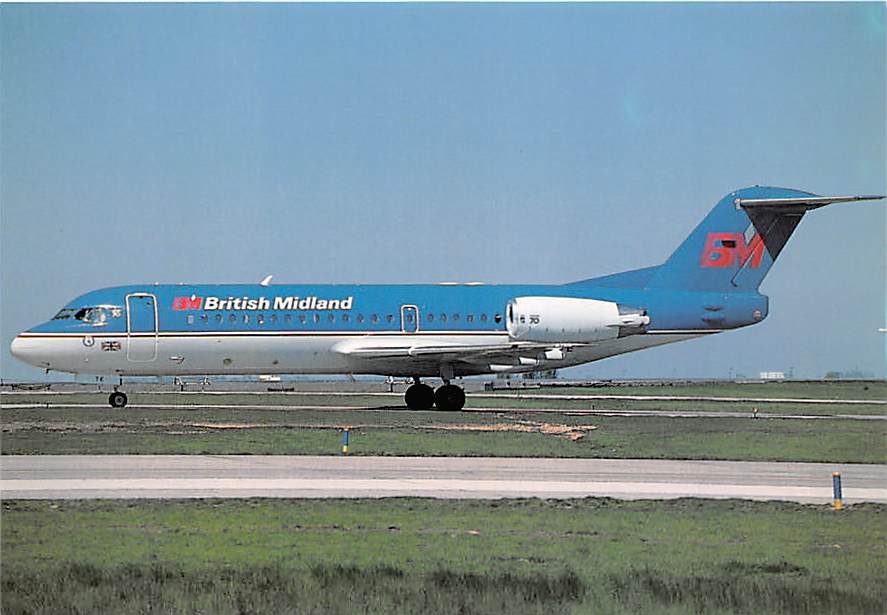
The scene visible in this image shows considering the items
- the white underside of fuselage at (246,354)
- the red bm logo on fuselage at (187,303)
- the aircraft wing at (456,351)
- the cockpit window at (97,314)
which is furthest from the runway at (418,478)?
the red bm logo on fuselage at (187,303)

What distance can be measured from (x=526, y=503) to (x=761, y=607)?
642 cm

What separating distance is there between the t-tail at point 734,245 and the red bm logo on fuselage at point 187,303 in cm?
1678

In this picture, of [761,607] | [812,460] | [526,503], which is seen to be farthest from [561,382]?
[761,607]

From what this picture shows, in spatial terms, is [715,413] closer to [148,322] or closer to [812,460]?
[812,460]

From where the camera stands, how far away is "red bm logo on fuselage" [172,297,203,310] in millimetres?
42719

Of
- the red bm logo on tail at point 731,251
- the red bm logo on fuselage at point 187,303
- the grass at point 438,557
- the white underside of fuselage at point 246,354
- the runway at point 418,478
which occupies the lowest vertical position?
the grass at point 438,557

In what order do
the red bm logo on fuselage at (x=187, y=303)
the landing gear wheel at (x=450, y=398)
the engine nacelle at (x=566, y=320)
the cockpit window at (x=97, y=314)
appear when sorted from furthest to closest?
the landing gear wheel at (x=450, y=398)
the red bm logo on fuselage at (x=187, y=303)
the cockpit window at (x=97, y=314)
the engine nacelle at (x=566, y=320)

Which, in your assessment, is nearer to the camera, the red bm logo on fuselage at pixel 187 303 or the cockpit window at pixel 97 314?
the cockpit window at pixel 97 314

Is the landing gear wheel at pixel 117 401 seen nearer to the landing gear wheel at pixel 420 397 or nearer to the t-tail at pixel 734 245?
the landing gear wheel at pixel 420 397

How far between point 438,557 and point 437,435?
54.1ft

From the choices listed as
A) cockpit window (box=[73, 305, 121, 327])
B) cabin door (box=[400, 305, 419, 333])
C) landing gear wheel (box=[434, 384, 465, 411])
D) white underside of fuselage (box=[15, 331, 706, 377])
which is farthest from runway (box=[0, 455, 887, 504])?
cabin door (box=[400, 305, 419, 333])

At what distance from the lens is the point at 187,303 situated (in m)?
42.8

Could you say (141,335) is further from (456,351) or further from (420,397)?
(456,351)

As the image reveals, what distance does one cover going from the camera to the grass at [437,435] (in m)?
27.8
